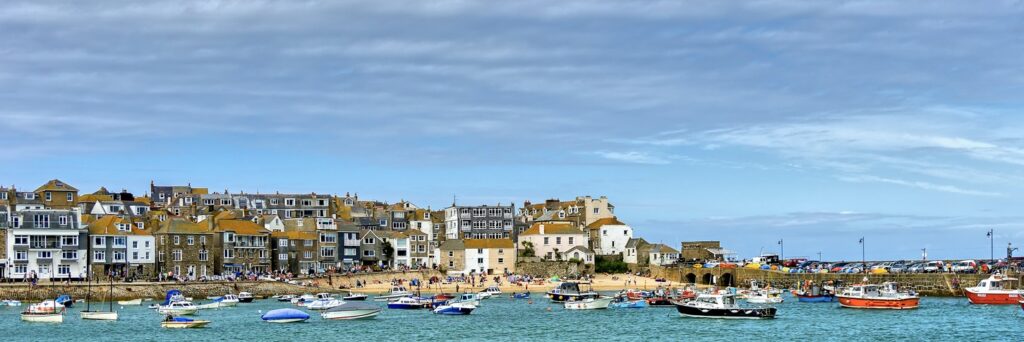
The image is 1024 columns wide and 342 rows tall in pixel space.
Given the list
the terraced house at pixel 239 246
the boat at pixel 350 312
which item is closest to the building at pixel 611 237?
the terraced house at pixel 239 246

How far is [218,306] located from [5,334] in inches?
1104

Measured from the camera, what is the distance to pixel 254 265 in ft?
427

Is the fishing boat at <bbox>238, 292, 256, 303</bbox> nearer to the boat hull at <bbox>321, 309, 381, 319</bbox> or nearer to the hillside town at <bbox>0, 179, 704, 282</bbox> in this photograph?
the hillside town at <bbox>0, 179, 704, 282</bbox>

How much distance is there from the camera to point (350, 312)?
86812mm

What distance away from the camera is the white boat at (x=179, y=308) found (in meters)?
89.6

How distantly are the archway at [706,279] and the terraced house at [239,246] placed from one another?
144 ft

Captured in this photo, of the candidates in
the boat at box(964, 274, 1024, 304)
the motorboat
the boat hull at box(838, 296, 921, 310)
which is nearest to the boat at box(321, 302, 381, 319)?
the motorboat

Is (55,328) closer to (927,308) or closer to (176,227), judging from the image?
(176,227)

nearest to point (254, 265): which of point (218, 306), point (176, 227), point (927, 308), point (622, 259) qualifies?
point (176, 227)

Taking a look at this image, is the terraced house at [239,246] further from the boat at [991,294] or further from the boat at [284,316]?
the boat at [991,294]

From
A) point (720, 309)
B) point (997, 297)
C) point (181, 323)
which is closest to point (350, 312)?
point (181, 323)

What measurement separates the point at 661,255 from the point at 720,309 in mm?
65425

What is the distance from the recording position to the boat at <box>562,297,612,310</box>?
318ft

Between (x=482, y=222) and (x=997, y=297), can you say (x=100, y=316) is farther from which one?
(x=482, y=222)
